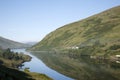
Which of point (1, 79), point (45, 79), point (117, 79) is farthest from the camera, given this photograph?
point (117, 79)

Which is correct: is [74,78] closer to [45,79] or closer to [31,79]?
[45,79]

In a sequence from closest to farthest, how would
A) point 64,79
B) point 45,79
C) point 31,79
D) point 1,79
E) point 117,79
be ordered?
point 1,79
point 31,79
point 45,79
point 117,79
point 64,79

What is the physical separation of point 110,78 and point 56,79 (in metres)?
31.7

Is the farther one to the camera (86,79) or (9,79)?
(86,79)

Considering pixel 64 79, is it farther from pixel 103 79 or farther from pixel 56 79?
pixel 103 79

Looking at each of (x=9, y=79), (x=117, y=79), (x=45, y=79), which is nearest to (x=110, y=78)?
(x=117, y=79)

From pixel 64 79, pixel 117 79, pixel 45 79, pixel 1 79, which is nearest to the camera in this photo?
pixel 1 79

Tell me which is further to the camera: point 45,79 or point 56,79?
point 56,79

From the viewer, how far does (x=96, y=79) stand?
415ft

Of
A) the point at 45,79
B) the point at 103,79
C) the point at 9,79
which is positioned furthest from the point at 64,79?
the point at 9,79

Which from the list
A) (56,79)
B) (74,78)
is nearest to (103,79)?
(74,78)

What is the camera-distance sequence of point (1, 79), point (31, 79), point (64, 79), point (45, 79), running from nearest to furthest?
point (1, 79), point (31, 79), point (45, 79), point (64, 79)

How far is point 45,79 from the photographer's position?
338 feet

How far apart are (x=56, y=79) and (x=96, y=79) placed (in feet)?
77.4
